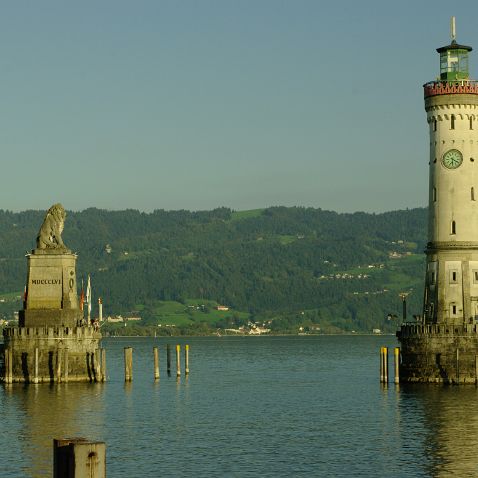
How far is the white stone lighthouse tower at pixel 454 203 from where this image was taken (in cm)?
9850

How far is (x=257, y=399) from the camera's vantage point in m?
105

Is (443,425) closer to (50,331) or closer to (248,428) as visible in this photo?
(248,428)

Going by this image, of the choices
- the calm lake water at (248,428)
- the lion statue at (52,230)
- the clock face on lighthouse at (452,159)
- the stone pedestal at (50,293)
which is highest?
the clock face on lighthouse at (452,159)

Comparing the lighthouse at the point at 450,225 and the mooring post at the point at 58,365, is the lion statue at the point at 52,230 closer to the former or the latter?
the mooring post at the point at 58,365

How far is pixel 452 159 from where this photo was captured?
9888 cm

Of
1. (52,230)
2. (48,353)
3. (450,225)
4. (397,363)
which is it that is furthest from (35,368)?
(450,225)

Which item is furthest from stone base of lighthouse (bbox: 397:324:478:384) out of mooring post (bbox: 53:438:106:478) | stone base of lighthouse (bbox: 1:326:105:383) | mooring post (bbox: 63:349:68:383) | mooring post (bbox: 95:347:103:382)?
mooring post (bbox: 53:438:106:478)

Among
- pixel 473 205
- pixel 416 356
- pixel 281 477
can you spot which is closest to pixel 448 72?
pixel 473 205

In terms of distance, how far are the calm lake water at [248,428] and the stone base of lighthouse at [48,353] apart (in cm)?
119

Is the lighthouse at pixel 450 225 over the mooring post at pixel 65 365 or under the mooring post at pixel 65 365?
over

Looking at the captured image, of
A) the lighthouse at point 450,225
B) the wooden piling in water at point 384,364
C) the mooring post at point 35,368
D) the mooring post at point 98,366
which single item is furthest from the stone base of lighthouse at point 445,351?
the mooring post at point 35,368

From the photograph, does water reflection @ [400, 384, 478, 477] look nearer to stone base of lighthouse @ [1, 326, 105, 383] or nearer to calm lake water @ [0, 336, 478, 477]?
calm lake water @ [0, 336, 478, 477]

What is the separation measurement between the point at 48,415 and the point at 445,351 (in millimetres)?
30519

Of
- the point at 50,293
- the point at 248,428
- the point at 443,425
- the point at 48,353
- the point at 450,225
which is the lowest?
the point at 248,428
